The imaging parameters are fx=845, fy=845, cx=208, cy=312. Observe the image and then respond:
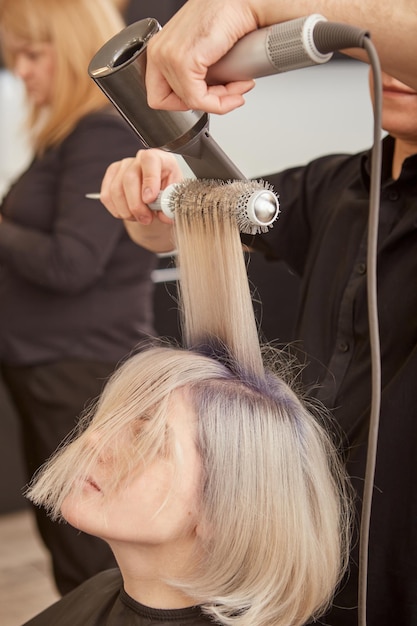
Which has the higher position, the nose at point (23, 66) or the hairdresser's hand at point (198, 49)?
the hairdresser's hand at point (198, 49)

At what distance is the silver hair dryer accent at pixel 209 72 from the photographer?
71cm

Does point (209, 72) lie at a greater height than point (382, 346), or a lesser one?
greater

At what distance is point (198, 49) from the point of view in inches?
29.8

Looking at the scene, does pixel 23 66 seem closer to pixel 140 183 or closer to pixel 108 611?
pixel 140 183

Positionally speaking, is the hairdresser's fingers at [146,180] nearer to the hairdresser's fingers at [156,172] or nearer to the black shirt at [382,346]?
the hairdresser's fingers at [156,172]

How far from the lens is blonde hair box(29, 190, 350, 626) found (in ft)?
3.21

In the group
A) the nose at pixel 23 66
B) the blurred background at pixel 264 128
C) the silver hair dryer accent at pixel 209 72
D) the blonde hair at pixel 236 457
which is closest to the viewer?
the silver hair dryer accent at pixel 209 72

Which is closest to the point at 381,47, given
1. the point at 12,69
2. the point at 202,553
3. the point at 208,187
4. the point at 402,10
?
the point at 402,10

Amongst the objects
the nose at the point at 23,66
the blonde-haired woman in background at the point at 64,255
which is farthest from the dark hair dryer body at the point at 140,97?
the nose at the point at 23,66

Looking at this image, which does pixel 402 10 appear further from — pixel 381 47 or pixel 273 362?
pixel 273 362

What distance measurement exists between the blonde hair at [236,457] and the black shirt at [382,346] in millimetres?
49

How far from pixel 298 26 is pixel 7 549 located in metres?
2.44

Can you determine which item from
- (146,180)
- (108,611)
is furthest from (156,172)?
(108,611)

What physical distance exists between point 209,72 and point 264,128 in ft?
7.92
